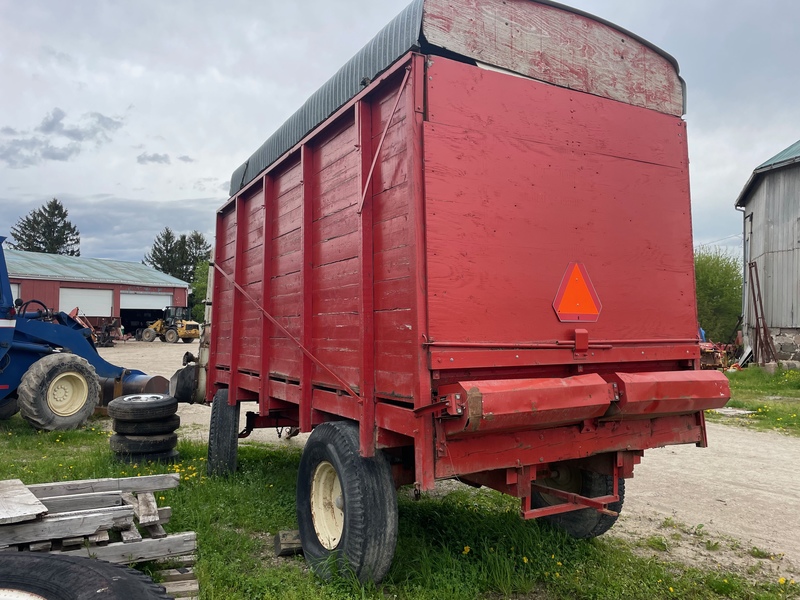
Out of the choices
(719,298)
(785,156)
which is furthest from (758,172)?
(719,298)

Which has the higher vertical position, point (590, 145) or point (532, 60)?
point (532, 60)

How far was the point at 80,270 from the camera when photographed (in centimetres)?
3734

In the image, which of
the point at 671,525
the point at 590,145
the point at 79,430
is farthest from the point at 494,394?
the point at 79,430

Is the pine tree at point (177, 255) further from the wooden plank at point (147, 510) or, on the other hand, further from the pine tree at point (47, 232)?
→ the wooden plank at point (147, 510)

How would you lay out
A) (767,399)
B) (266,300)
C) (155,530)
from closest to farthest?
(155,530) < (266,300) < (767,399)

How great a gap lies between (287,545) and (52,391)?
21.8 feet

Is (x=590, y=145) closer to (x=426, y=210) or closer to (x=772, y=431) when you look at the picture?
(x=426, y=210)

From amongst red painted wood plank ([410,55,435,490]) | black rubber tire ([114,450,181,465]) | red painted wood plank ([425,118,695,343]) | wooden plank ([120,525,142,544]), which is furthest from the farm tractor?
red painted wood plank ([425,118,695,343])

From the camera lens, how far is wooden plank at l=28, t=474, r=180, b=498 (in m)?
4.38

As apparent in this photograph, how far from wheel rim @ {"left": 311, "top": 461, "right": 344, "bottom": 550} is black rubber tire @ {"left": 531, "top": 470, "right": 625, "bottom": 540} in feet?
5.72

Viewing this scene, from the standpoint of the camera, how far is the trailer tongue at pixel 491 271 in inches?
127

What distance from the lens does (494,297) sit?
3.38m

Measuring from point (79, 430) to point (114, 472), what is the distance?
11.8 feet

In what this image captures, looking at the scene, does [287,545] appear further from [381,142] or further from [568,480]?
[381,142]
